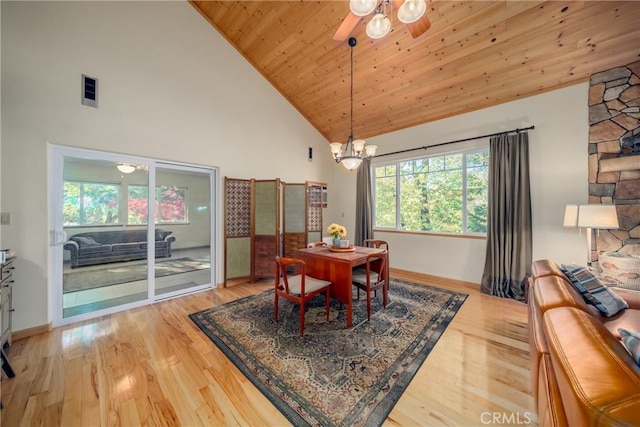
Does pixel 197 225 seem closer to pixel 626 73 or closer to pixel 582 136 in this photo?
pixel 582 136

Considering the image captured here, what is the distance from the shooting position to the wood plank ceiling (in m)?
2.57

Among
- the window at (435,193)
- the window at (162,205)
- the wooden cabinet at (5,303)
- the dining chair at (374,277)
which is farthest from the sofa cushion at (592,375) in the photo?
the window at (162,205)

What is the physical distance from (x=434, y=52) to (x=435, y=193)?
7.37ft

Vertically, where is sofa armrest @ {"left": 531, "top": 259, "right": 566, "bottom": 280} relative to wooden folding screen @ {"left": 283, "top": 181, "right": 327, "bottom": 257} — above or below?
below

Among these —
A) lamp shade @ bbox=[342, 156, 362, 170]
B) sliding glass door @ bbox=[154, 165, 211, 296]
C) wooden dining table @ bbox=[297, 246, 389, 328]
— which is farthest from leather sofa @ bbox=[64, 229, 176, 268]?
lamp shade @ bbox=[342, 156, 362, 170]

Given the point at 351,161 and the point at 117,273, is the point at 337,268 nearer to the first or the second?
A: the point at 351,161

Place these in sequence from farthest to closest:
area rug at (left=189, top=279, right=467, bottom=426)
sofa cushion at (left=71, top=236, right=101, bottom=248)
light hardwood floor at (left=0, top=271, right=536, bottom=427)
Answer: sofa cushion at (left=71, top=236, right=101, bottom=248), area rug at (left=189, top=279, right=467, bottom=426), light hardwood floor at (left=0, top=271, right=536, bottom=427)

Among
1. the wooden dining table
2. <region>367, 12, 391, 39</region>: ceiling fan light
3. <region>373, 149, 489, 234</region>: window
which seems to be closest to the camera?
<region>367, 12, 391, 39</region>: ceiling fan light

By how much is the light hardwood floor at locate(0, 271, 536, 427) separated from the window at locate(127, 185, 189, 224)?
1.41 metres

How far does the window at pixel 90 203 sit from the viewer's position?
2822mm

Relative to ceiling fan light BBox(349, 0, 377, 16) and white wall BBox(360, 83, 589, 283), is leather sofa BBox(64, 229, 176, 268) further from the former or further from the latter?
white wall BBox(360, 83, 589, 283)

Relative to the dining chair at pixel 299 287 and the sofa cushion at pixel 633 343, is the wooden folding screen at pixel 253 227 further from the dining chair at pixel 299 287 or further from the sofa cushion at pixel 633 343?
the sofa cushion at pixel 633 343

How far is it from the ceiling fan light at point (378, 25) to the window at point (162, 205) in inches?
132

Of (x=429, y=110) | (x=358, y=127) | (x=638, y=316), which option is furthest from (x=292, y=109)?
(x=638, y=316)
